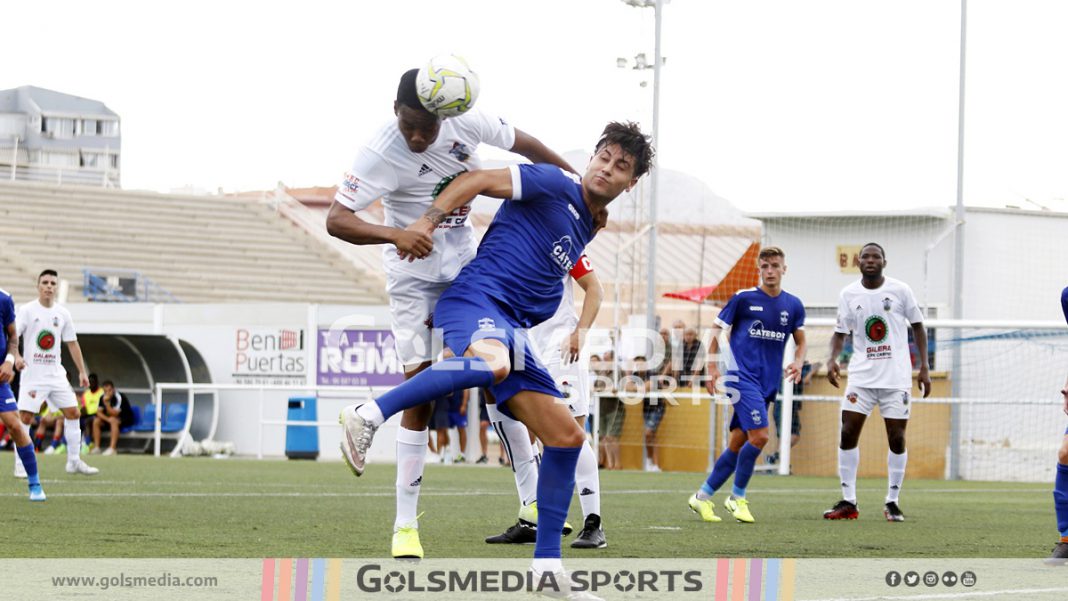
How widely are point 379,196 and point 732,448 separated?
5373mm

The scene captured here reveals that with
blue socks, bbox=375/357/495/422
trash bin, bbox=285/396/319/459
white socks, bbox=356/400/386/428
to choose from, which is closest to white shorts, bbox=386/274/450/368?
blue socks, bbox=375/357/495/422

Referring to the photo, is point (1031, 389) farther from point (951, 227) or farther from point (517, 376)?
point (517, 376)

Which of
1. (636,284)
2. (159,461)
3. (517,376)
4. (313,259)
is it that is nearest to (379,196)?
(517,376)

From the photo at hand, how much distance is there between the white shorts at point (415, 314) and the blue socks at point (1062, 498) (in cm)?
335

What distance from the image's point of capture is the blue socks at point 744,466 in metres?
11.3

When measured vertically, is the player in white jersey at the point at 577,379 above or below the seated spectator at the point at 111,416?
above

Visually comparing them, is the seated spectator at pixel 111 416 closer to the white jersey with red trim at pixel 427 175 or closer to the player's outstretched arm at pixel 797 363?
the player's outstretched arm at pixel 797 363

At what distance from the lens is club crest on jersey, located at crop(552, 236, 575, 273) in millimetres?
6613

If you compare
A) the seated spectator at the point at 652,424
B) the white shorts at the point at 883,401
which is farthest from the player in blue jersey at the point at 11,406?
the seated spectator at the point at 652,424

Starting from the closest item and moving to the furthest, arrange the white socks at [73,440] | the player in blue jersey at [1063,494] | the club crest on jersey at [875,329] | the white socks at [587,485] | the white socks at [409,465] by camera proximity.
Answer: the white socks at [409,465] → the player in blue jersey at [1063,494] → the white socks at [587,485] → the club crest on jersey at [875,329] → the white socks at [73,440]

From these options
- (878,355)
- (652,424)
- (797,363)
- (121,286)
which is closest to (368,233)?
(797,363)

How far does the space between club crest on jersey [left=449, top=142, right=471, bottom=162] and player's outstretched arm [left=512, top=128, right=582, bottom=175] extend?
0.24 meters

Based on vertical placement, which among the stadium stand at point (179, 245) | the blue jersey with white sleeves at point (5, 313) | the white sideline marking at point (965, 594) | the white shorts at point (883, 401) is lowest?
the white sideline marking at point (965, 594)

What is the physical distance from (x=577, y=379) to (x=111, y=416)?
60.8ft
